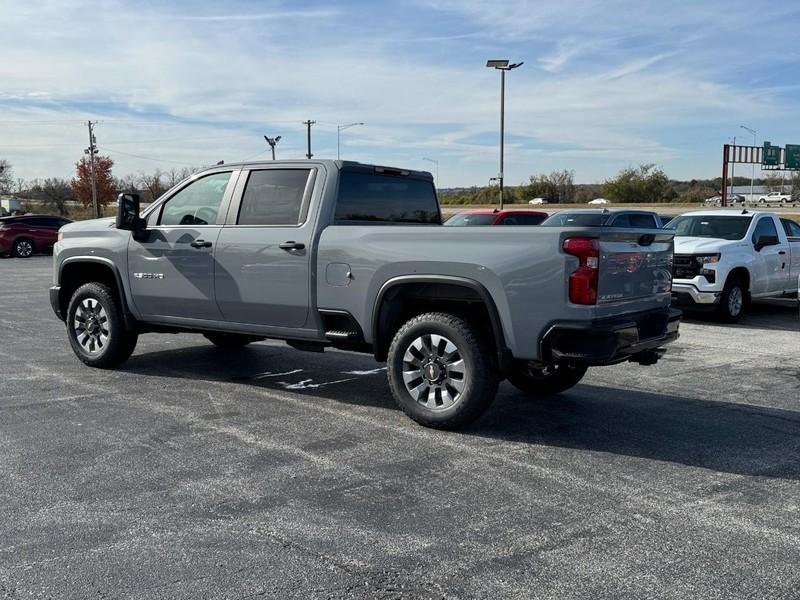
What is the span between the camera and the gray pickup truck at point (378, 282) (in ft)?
18.4

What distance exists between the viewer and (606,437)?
607 cm

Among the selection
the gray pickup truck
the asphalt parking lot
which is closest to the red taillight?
the gray pickup truck

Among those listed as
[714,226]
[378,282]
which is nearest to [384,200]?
[378,282]

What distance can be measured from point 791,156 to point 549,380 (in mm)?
61141

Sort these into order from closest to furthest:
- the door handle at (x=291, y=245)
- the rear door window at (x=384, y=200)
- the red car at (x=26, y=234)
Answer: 1. the door handle at (x=291, y=245)
2. the rear door window at (x=384, y=200)
3. the red car at (x=26, y=234)

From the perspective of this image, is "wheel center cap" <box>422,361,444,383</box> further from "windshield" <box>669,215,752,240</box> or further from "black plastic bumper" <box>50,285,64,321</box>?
"windshield" <box>669,215,752,240</box>

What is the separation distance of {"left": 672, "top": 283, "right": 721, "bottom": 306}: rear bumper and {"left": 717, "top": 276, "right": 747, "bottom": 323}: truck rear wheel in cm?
19

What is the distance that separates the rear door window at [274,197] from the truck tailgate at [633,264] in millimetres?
2584

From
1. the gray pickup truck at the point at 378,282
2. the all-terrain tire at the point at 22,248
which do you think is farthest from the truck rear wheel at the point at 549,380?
the all-terrain tire at the point at 22,248

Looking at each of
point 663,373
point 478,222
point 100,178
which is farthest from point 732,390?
point 100,178

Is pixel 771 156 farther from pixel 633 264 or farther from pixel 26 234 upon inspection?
pixel 633 264

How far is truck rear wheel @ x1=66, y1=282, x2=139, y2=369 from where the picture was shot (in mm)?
8208

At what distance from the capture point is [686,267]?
1270cm

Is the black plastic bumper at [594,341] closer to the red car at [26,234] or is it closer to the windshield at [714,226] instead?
the windshield at [714,226]
